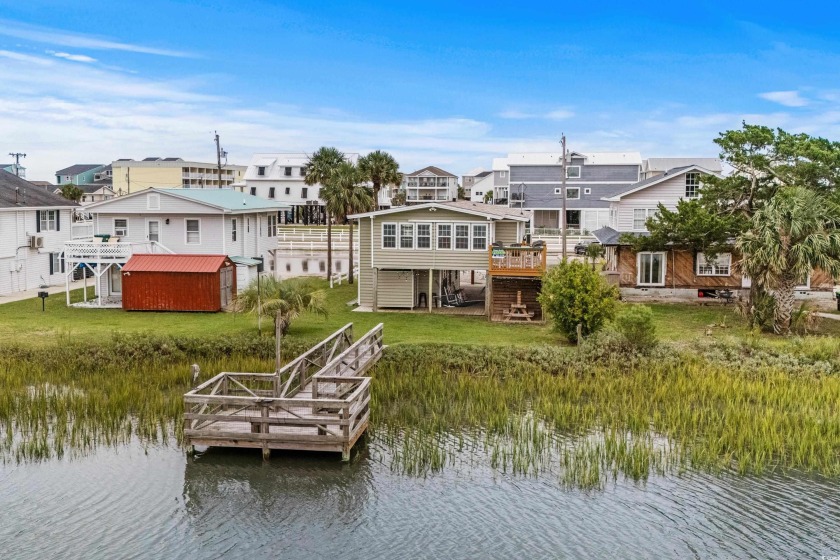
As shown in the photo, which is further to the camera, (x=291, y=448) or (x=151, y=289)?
(x=151, y=289)

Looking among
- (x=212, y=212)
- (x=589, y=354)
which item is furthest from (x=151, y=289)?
(x=589, y=354)

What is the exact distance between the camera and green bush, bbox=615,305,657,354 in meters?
26.8

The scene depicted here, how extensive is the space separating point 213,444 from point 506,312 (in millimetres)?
18864

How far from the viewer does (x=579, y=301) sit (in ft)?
97.3

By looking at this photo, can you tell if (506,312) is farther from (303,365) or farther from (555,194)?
(555,194)

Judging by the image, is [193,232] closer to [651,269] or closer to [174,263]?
[174,263]

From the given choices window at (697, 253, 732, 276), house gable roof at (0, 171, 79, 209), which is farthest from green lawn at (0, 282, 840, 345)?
house gable roof at (0, 171, 79, 209)

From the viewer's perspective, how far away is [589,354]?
89.0 ft

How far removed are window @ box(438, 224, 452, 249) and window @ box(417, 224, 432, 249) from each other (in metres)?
0.49

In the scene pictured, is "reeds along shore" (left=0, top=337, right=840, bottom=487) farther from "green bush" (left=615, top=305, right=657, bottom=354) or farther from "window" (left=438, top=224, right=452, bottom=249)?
"window" (left=438, top=224, right=452, bottom=249)

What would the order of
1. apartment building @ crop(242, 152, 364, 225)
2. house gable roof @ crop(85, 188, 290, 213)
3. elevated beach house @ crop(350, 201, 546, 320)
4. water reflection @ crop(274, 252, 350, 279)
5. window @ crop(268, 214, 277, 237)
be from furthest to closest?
apartment building @ crop(242, 152, 364, 225), water reflection @ crop(274, 252, 350, 279), window @ crop(268, 214, 277, 237), house gable roof @ crop(85, 188, 290, 213), elevated beach house @ crop(350, 201, 546, 320)

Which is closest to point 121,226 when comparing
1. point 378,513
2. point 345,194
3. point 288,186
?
point 345,194

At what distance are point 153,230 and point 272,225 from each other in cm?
876

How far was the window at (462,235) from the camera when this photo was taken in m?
37.5
